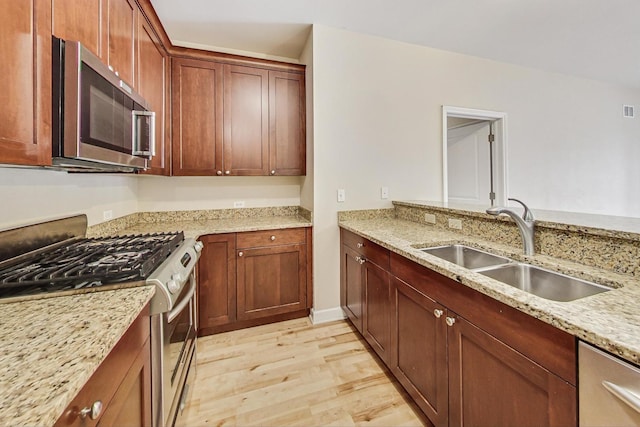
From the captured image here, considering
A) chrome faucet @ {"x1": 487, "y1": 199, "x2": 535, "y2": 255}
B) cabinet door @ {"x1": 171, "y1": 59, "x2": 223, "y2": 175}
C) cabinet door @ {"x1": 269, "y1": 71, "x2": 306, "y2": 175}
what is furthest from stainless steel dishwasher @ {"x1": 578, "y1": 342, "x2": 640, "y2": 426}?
cabinet door @ {"x1": 171, "y1": 59, "x2": 223, "y2": 175}

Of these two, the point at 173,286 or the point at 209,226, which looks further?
the point at 209,226

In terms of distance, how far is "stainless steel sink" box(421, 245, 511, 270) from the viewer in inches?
60.9

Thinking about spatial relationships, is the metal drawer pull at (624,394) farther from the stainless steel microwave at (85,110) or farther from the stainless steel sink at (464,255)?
the stainless steel microwave at (85,110)

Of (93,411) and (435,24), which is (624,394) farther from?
(435,24)

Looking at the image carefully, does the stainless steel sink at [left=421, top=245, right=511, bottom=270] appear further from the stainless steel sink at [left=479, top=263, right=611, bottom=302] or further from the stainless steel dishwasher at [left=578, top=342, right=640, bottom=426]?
the stainless steel dishwasher at [left=578, top=342, right=640, bottom=426]

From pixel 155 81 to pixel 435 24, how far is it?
7.76ft

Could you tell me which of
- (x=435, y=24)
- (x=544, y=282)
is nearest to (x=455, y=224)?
(x=544, y=282)

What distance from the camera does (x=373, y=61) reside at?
99.1 inches

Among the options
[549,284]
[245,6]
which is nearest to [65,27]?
[245,6]

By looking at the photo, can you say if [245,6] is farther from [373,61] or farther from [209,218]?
[209,218]

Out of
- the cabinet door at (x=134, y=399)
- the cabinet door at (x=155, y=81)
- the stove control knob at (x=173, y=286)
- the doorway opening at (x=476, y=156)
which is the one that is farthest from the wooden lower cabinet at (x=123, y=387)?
the doorway opening at (x=476, y=156)

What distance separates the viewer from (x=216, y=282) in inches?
87.5

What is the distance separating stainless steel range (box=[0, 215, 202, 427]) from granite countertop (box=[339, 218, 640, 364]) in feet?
3.80

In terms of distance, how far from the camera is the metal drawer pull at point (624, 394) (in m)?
0.59
